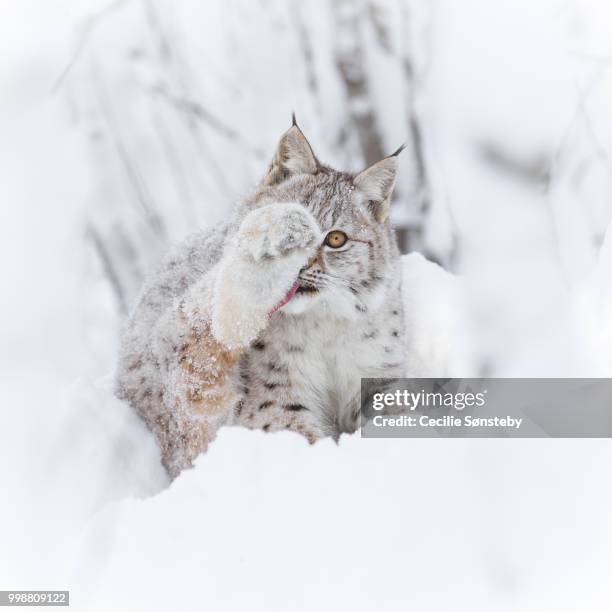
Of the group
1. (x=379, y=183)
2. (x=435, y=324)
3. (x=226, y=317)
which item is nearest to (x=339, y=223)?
(x=379, y=183)

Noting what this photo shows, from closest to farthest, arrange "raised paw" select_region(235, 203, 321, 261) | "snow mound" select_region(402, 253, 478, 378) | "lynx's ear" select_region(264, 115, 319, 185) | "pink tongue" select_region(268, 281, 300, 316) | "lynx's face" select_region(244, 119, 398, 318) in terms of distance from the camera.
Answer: "raised paw" select_region(235, 203, 321, 261) → "pink tongue" select_region(268, 281, 300, 316) → "lynx's face" select_region(244, 119, 398, 318) → "lynx's ear" select_region(264, 115, 319, 185) → "snow mound" select_region(402, 253, 478, 378)

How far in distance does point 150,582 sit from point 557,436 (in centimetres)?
129

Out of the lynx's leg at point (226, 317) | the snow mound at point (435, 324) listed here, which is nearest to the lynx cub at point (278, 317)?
the lynx's leg at point (226, 317)

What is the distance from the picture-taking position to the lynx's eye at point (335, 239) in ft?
7.58

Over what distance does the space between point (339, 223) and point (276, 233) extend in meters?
0.43

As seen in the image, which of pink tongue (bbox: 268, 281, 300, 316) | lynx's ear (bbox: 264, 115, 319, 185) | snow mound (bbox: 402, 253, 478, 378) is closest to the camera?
pink tongue (bbox: 268, 281, 300, 316)

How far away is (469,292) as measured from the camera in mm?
3275

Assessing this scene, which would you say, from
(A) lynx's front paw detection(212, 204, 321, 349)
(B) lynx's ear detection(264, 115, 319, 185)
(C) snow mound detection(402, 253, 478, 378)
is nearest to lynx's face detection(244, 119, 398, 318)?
(B) lynx's ear detection(264, 115, 319, 185)

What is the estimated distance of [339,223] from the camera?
238 centimetres

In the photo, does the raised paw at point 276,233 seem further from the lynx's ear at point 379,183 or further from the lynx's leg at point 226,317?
the lynx's ear at point 379,183

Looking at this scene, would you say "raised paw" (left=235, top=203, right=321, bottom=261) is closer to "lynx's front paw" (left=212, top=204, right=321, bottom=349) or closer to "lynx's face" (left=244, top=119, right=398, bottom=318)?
"lynx's front paw" (left=212, top=204, right=321, bottom=349)

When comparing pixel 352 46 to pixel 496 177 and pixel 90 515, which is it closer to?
pixel 496 177

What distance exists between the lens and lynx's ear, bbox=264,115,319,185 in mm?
2537

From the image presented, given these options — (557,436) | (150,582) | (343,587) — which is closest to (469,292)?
(557,436)
